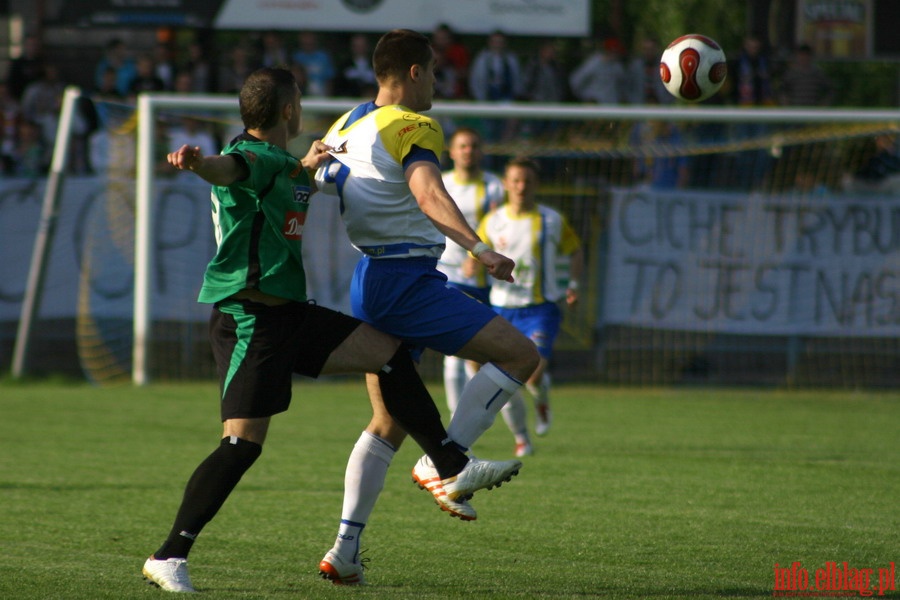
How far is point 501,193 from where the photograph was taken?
955 cm

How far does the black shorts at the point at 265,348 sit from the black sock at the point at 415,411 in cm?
24

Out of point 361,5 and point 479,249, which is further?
point 361,5

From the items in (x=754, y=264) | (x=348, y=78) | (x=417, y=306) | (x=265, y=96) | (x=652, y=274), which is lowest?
(x=652, y=274)

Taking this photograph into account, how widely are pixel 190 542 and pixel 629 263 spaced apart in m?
9.50

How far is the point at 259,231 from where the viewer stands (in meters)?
4.77

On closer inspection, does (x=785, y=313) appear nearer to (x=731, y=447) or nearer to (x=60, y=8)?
(x=731, y=447)

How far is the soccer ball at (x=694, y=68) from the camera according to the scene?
673 centimetres

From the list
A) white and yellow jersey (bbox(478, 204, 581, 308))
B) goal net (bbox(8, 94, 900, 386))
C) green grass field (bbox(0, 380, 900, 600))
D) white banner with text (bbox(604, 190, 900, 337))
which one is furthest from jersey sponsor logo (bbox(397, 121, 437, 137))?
white banner with text (bbox(604, 190, 900, 337))

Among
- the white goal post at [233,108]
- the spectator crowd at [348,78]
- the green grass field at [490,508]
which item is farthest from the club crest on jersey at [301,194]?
the spectator crowd at [348,78]

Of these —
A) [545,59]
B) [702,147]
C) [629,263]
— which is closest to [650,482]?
[629,263]

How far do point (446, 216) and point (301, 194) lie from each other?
613 millimetres

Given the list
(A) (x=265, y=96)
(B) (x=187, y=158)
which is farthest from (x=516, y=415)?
(B) (x=187, y=158)

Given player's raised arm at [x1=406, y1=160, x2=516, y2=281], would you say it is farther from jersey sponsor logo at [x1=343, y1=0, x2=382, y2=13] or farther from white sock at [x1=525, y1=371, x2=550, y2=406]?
jersey sponsor logo at [x1=343, y1=0, x2=382, y2=13]

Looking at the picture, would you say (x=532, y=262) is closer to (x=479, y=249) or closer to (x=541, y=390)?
(x=541, y=390)
